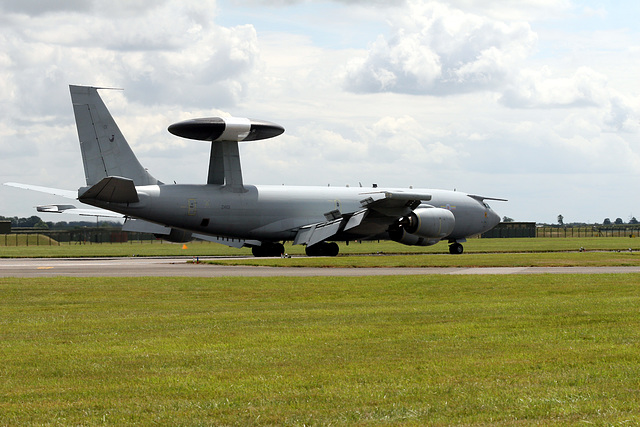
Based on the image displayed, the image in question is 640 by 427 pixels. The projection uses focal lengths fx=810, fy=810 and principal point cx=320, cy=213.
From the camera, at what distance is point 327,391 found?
8.73 m

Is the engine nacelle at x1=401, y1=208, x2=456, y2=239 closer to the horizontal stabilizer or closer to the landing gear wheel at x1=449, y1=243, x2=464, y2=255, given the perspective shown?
the landing gear wheel at x1=449, y1=243, x2=464, y2=255

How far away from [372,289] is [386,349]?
10825 millimetres

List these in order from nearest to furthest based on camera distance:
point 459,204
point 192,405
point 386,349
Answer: point 192,405
point 386,349
point 459,204

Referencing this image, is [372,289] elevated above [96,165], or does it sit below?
below

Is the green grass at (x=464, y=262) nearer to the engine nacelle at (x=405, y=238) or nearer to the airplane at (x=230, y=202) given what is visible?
the airplane at (x=230, y=202)

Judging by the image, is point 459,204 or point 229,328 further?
point 459,204

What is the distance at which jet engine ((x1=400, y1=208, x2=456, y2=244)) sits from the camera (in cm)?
4572

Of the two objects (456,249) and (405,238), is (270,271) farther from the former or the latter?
(456,249)

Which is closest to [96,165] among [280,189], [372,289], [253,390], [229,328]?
[280,189]

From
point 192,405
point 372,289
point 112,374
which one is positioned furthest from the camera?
point 372,289

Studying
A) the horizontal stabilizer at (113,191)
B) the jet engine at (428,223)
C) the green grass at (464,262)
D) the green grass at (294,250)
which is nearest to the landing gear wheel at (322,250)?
the jet engine at (428,223)

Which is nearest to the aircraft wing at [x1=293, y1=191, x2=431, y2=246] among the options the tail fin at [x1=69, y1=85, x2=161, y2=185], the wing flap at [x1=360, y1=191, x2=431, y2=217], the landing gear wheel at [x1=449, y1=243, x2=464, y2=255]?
the wing flap at [x1=360, y1=191, x2=431, y2=217]

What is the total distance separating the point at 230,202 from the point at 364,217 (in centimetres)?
733

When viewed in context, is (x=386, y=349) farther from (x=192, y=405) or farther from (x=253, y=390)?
(x=192, y=405)
